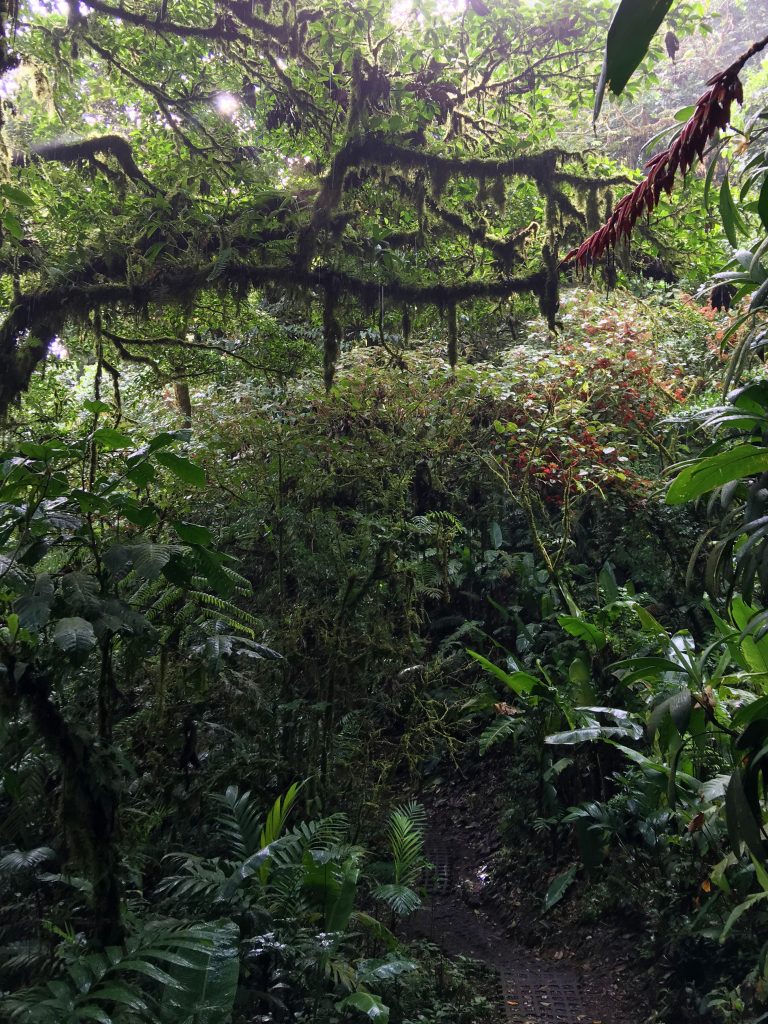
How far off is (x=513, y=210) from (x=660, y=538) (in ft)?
9.11

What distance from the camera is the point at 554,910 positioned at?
3.92 m

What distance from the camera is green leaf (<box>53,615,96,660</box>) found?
1.91 metres

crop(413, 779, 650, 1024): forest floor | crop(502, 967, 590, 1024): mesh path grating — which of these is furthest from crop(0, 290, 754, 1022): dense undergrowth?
crop(502, 967, 590, 1024): mesh path grating

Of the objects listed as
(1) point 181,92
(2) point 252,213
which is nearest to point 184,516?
(2) point 252,213

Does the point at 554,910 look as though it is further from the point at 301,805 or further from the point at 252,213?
the point at 252,213

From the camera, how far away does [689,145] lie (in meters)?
1.51

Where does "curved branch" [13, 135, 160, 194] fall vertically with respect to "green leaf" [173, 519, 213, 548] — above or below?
above

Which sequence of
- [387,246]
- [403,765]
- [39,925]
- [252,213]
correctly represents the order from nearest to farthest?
[39,925] → [252,213] → [387,246] → [403,765]

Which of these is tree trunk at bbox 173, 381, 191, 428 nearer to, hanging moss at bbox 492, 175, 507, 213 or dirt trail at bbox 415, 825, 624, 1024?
hanging moss at bbox 492, 175, 507, 213

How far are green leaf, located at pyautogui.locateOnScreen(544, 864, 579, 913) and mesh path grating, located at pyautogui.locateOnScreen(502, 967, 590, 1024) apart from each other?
0.30 metres

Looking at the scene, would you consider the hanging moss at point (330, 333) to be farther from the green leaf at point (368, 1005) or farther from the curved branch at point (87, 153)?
the green leaf at point (368, 1005)

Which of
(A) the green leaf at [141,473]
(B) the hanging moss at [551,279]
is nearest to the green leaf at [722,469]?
(A) the green leaf at [141,473]

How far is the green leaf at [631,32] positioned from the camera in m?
0.72

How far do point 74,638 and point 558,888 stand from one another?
9.85 feet
